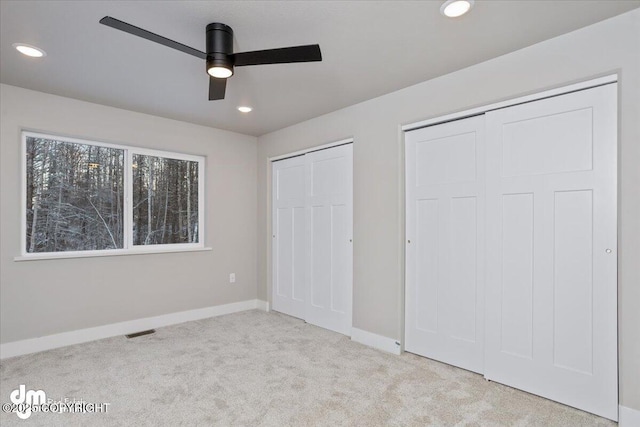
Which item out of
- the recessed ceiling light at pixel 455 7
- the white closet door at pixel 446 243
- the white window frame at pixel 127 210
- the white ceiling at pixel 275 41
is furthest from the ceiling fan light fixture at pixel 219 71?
the white window frame at pixel 127 210

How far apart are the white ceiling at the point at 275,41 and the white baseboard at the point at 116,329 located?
7.43 feet

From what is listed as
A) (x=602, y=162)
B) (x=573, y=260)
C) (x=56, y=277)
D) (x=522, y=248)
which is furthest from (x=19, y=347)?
(x=602, y=162)

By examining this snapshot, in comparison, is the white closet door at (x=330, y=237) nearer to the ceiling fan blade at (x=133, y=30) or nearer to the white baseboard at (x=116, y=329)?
the white baseboard at (x=116, y=329)

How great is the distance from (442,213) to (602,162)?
1093 mm

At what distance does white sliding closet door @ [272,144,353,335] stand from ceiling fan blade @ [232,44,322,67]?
1755 millimetres

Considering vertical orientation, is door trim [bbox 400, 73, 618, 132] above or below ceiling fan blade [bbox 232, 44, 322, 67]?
below

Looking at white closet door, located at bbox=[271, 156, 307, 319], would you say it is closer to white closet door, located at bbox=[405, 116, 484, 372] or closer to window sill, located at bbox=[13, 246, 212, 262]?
window sill, located at bbox=[13, 246, 212, 262]

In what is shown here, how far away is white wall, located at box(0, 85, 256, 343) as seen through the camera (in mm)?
3023

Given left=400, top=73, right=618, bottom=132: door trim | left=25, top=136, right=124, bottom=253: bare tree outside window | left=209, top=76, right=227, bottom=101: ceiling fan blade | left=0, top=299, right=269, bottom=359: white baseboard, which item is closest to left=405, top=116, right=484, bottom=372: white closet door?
left=400, top=73, right=618, bottom=132: door trim

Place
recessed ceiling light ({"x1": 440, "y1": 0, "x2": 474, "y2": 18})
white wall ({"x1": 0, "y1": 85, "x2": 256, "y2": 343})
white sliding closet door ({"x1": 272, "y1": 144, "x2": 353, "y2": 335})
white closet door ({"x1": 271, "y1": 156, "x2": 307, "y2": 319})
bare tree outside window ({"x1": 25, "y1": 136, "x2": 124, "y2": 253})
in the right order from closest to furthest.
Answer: recessed ceiling light ({"x1": 440, "y1": 0, "x2": 474, "y2": 18}) < white wall ({"x1": 0, "y1": 85, "x2": 256, "y2": 343}) < bare tree outside window ({"x1": 25, "y1": 136, "x2": 124, "y2": 253}) < white sliding closet door ({"x1": 272, "y1": 144, "x2": 353, "y2": 335}) < white closet door ({"x1": 271, "y1": 156, "x2": 307, "y2": 319})

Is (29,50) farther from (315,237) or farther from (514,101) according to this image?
(514,101)

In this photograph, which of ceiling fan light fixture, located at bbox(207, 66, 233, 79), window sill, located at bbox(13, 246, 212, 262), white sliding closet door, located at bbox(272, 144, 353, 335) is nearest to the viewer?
ceiling fan light fixture, located at bbox(207, 66, 233, 79)

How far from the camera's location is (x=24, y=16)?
6.46ft

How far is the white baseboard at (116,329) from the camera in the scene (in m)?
3.03
